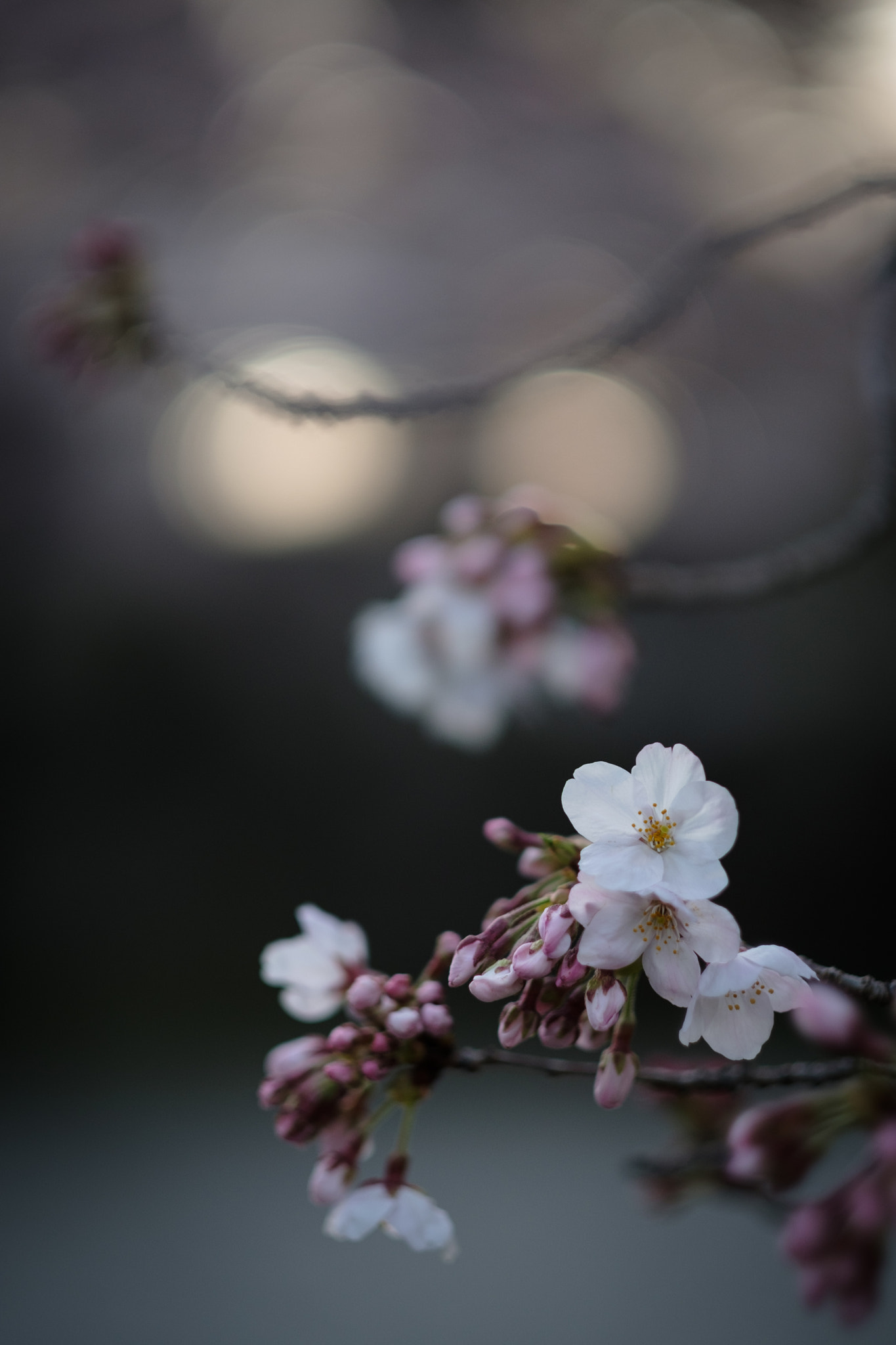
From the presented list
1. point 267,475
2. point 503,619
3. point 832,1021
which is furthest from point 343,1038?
point 267,475

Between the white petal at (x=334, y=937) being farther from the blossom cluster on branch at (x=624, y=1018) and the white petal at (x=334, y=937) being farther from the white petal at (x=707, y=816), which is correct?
the white petal at (x=707, y=816)

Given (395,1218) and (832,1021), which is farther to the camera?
(395,1218)

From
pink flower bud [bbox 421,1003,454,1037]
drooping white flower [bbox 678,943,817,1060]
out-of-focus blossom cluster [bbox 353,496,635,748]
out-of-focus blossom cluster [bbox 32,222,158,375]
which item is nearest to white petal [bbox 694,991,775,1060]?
drooping white flower [bbox 678,943,817,1060]

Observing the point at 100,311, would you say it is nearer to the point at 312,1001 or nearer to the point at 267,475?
the point at 312,1001

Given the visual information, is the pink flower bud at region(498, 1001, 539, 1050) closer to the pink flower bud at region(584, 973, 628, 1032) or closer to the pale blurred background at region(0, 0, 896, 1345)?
the pink flower bud at region(584, 973, 628, 1032)

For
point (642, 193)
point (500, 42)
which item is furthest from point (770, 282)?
point (500, 42)

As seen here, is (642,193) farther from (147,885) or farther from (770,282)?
(147,885)
